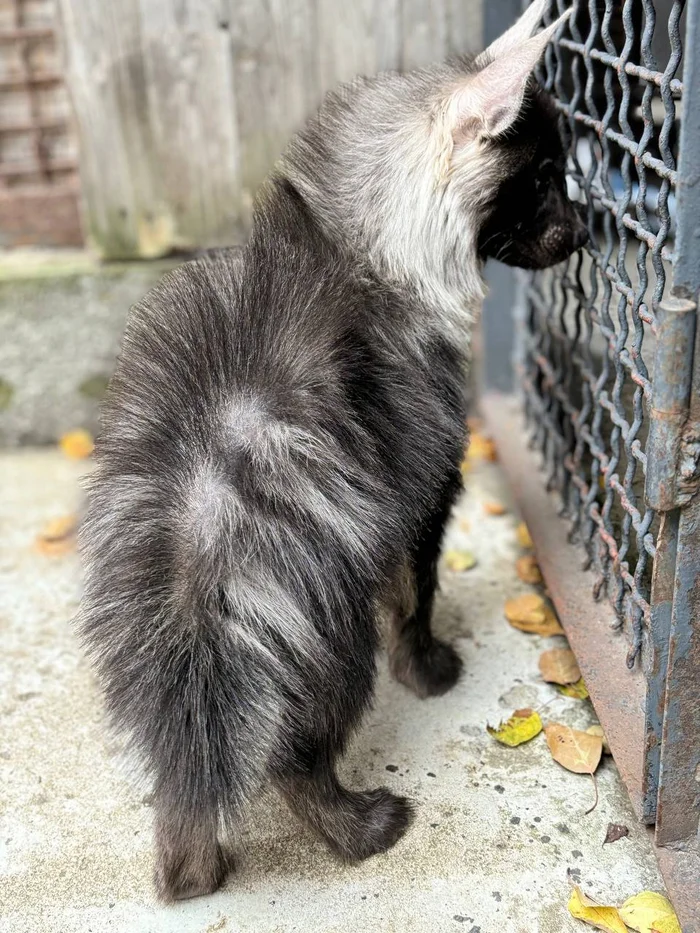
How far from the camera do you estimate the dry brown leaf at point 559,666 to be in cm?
263

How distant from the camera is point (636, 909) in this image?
1969 millimetres

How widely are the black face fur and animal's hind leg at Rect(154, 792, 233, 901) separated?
154 cm

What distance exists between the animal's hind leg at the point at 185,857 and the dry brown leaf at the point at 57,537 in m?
1.55

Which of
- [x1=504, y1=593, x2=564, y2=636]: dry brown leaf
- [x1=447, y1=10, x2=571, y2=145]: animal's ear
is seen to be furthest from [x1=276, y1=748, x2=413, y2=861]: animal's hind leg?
[x1=447, y1=10, x2=571, y2=145]: animal's ear

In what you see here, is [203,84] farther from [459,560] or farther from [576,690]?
[576,690]

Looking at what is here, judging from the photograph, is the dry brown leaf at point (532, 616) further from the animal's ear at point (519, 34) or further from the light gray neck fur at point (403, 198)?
the animal's ear at point (519, 34)

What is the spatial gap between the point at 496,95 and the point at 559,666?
61.0 inches

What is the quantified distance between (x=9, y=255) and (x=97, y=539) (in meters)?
2.47

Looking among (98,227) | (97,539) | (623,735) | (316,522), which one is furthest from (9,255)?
(623,735)

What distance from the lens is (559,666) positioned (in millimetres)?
2668

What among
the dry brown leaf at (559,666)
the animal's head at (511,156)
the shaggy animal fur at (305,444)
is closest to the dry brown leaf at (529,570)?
the dry brown leaf at (559,666)

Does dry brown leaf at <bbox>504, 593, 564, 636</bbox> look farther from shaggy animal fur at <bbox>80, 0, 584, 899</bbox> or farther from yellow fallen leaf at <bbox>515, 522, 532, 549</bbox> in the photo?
shaggy animal fur at <bbox>80, 0, 584, 899</bbox>

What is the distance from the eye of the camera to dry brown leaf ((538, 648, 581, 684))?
8.63ft

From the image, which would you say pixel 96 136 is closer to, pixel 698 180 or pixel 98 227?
pixel 98 227
